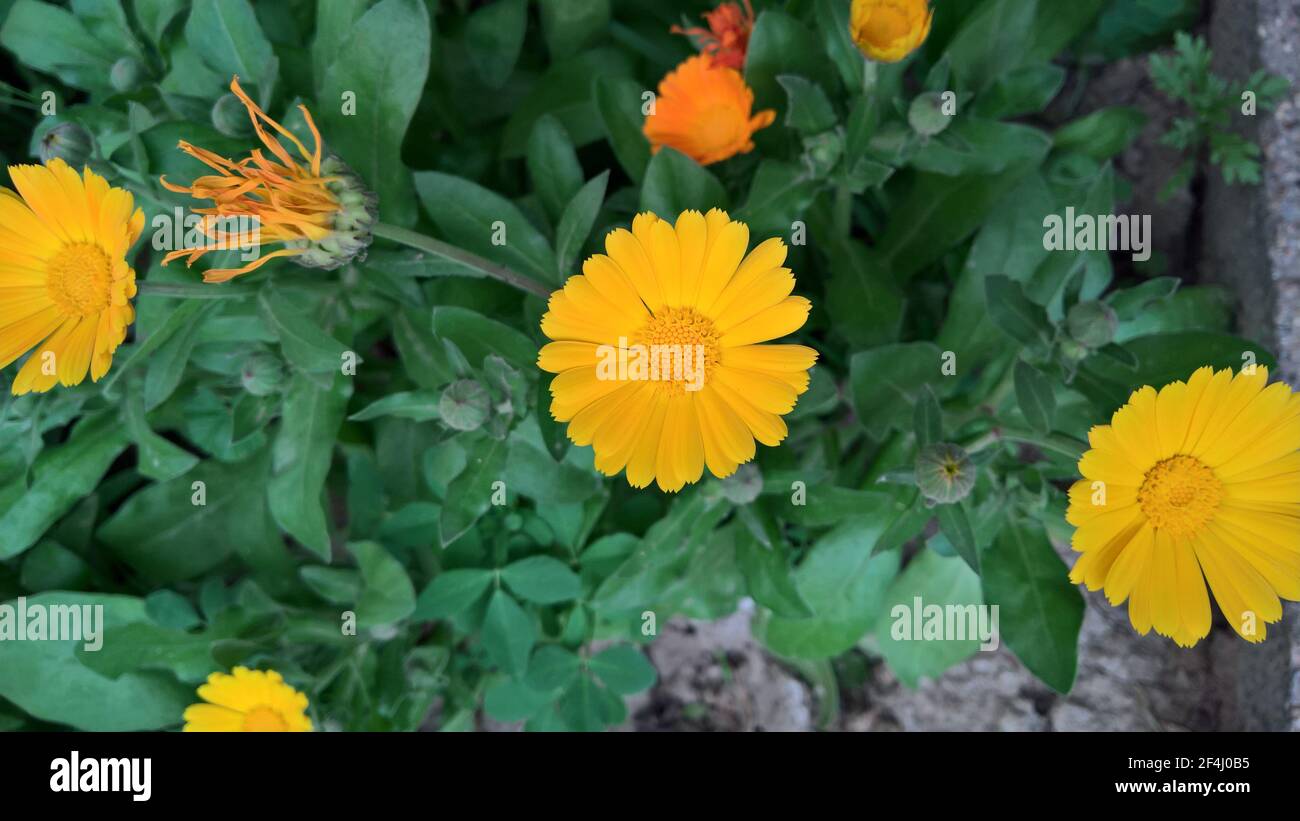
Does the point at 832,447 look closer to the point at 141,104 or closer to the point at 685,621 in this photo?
the point at 685,621

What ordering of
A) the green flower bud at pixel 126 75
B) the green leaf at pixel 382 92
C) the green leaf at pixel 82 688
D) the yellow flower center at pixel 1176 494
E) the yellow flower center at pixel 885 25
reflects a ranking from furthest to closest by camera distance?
the green leaf at pixel 82 688
the green flower bud at pixel 126 75
the green leaf at pixel 382 92
the yellow flower center at pixel 885 25
the yellow flower center at pixel 1176 494

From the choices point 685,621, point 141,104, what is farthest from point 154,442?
point 685,621

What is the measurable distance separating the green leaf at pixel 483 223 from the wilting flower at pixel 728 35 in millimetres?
538

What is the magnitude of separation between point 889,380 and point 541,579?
829mm

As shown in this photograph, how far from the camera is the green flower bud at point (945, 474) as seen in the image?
150 centimetres

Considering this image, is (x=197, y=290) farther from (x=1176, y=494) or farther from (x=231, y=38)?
(x=1176, y=494)

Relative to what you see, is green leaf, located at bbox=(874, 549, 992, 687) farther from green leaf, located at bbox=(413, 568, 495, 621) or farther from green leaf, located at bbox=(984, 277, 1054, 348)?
green leaf, located at bbox=(413, 568, 495, 621)

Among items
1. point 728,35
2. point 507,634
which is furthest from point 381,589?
point 728,35

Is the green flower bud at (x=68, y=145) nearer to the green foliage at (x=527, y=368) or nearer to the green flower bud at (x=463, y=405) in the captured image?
the green foliage at (x=527, y=368)

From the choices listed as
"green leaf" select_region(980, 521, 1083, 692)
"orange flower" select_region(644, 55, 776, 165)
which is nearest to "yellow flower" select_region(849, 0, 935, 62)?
"orange flower" select_region(644, 55, 776, 165)

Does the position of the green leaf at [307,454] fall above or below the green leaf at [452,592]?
above

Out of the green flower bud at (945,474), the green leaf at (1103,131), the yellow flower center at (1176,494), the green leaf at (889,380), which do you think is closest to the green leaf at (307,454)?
the green leaf at (889,380)

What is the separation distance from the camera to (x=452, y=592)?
2031 millimetres

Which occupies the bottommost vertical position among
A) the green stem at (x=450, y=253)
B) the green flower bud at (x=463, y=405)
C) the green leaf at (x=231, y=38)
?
the green flower bud at (x=463, y=405)
